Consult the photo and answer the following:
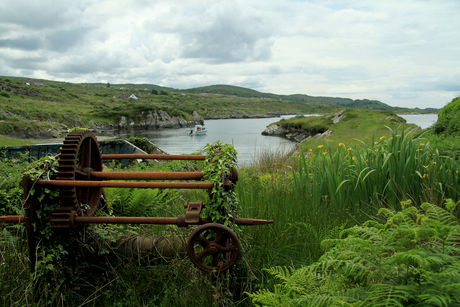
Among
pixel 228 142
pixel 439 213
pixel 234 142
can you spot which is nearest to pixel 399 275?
pixel 439 213

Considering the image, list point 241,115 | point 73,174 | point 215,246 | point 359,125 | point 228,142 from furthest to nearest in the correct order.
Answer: point 241,115
point 228,142
point 359,125
point 73,174
point 215,246

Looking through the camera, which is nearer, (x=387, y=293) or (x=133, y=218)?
(x=387, y=293)

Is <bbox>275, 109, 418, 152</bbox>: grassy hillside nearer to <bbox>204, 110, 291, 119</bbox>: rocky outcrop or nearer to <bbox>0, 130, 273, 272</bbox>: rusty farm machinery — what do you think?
<bbox>0, 130, 273, 272</bbox>: rusty farm machinery

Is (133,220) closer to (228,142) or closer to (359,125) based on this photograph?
(359,125)

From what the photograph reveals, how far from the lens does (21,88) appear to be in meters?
84.8

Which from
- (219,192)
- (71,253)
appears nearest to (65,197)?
(71,253)

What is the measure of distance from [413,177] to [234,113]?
137 metres

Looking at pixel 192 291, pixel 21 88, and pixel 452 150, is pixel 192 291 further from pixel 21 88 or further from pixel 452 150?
pixel 21 88

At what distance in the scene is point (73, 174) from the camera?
8.27 ft

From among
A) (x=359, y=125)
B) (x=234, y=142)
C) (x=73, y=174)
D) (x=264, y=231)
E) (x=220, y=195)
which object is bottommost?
(x=234, y=142)

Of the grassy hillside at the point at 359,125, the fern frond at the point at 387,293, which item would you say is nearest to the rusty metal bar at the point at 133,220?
the fern frond at the point at 387,293

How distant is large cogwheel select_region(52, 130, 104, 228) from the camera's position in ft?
Result: 7.92

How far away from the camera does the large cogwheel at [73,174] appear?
241 centimetres

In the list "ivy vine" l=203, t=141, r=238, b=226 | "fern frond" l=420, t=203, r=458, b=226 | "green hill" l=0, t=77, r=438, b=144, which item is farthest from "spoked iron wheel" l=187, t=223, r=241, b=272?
"green hill" l=0, t=77, r=438, b=144
